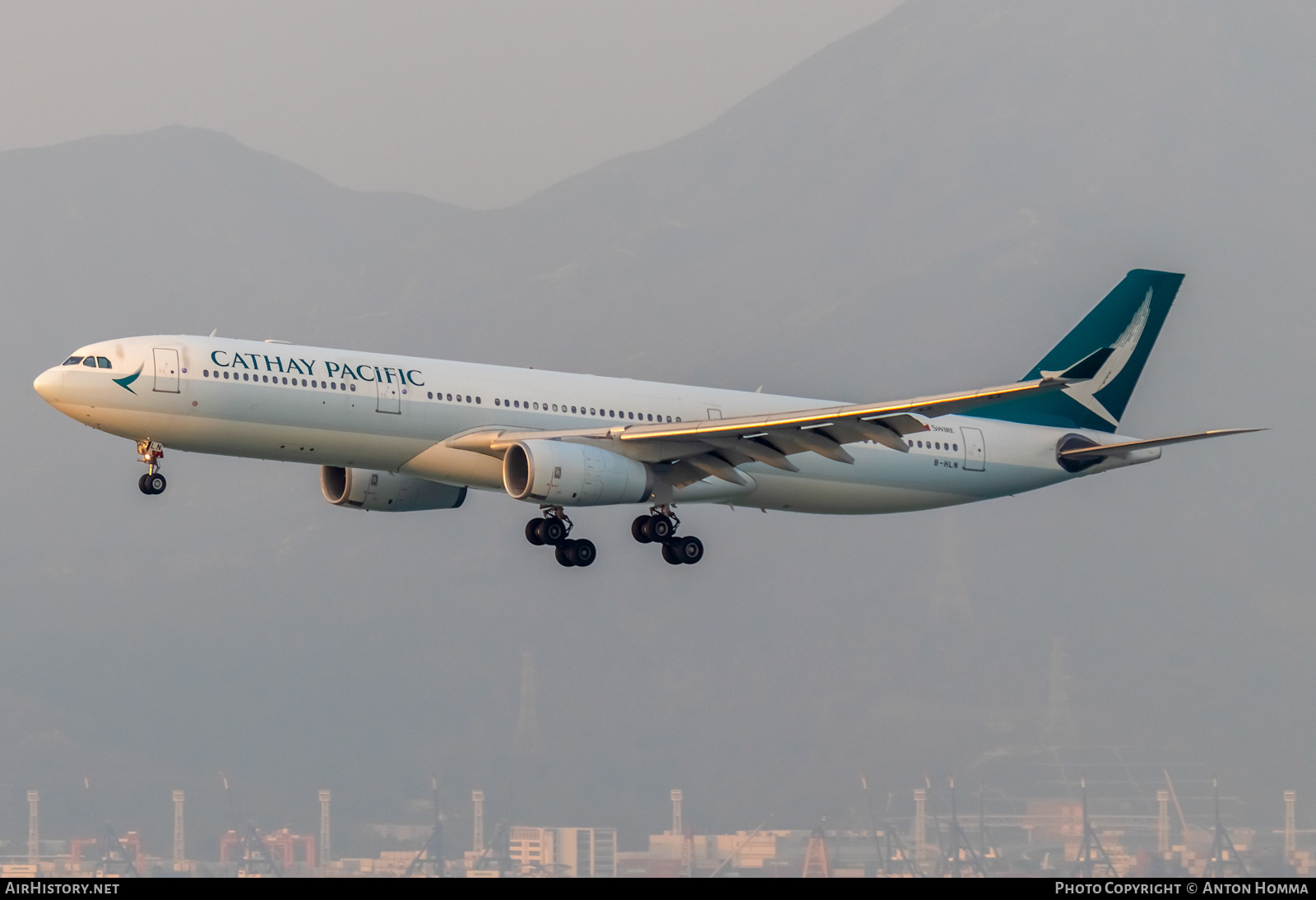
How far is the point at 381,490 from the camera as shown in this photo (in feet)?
176

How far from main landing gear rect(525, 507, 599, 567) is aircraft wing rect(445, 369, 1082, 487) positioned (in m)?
3.20

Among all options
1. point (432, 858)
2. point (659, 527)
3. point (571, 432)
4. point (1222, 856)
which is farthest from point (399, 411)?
point (432, 858)

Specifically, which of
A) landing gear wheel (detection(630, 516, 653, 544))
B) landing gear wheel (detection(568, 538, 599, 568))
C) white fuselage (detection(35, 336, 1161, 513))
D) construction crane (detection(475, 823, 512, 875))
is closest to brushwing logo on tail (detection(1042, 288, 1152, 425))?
white fuselage (detection(35, 336, 1161, 513))

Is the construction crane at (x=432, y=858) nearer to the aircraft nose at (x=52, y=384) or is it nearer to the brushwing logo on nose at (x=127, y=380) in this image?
the aircraft nose at (x=52, y=384)

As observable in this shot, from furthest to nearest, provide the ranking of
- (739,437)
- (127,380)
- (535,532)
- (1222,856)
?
(1222,856), (535,532), (739,437), (127,380)

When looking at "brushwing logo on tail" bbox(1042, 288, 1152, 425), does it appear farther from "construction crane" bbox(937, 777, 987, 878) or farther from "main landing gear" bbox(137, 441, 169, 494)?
"construction crane" bbox(937, 777, 987, 878)

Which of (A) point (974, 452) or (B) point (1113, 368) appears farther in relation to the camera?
(B) point (1113, 368)

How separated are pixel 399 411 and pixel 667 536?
891cm

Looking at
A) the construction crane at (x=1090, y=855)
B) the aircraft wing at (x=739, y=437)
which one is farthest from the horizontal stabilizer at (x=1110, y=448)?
the construction crane at (x=1090, y=855)

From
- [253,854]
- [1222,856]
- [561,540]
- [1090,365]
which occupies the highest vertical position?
[1090,365]

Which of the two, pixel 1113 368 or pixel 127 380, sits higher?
pixel 1113 368

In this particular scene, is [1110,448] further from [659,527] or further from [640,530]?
[640,530]
